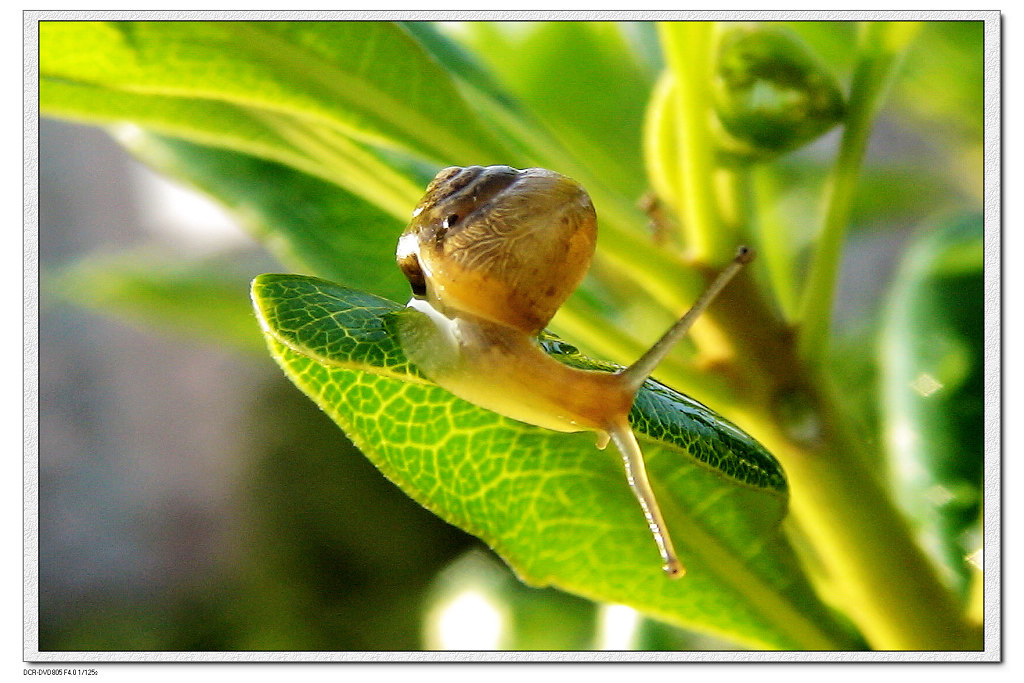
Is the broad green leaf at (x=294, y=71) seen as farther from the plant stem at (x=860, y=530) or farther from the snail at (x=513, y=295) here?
the plant stem at (x=860, y=530)

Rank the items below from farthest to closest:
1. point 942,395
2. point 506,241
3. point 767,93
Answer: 1. point 942,395
2. point 767,93
3. point 506,241

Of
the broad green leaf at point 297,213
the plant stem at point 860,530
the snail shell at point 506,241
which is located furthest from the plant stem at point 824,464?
the broad green leaf at point 297,213

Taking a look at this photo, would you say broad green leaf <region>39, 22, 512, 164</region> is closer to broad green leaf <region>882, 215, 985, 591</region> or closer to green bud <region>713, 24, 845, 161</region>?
green bud <region>713, 24, 845, 161</region>

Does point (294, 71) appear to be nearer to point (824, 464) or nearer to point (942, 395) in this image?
point (824, 464)

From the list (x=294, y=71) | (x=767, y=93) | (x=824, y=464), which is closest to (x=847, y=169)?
(x=767, y=93)

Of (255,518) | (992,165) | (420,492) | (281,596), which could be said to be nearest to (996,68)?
(992,165)

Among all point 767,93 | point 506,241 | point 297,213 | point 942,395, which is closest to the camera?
point 506,241
